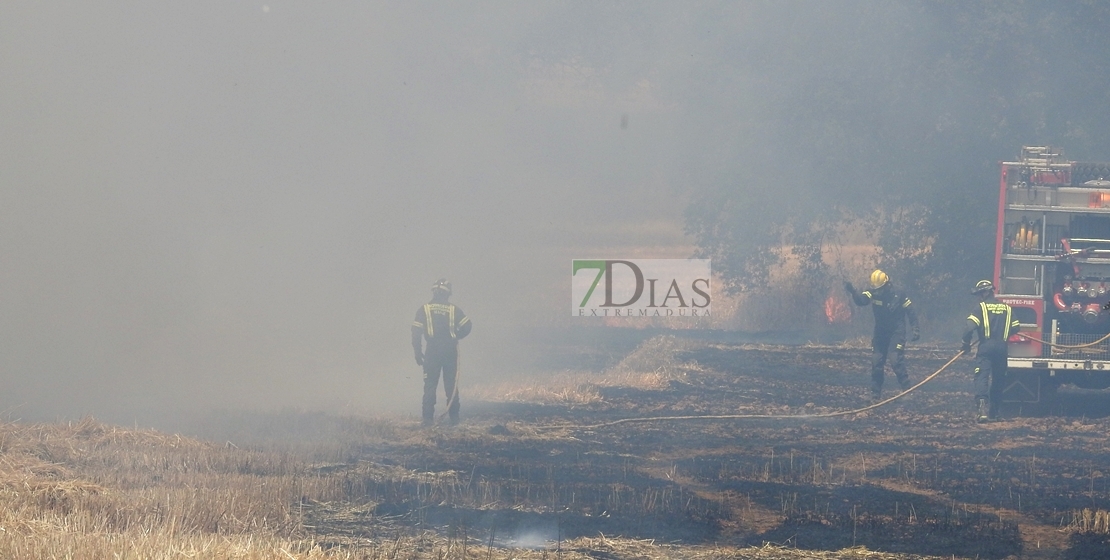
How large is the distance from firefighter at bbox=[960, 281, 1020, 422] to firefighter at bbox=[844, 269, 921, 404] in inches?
56.0

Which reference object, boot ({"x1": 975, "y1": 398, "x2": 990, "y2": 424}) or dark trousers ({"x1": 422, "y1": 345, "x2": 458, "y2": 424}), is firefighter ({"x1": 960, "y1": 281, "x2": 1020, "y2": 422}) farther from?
dark trousers ({"x1": 422, "y1": 345, "x2": 458, "y2": 424})

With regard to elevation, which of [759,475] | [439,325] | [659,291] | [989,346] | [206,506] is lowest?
[206,506]

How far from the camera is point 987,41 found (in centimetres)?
2323

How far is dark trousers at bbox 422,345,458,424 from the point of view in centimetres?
1347

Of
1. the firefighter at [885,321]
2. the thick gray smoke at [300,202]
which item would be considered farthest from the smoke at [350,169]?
the firefighter at [885,321]

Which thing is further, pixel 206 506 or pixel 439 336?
pixel 439 336

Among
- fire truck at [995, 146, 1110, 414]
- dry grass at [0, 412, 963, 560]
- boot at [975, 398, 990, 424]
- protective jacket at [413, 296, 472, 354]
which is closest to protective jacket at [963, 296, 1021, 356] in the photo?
fire truck at [995, 146, 1110, 414]

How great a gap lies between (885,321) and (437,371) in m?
6.04

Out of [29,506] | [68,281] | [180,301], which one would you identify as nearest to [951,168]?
[180,301]

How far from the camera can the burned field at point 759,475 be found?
7906mm

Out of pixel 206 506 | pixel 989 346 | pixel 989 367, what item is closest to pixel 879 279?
pixel 989 346

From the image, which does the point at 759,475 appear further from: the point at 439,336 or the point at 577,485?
the point at 439,336

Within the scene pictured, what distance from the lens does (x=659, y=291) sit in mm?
33938

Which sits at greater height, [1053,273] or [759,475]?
[1053,273]
